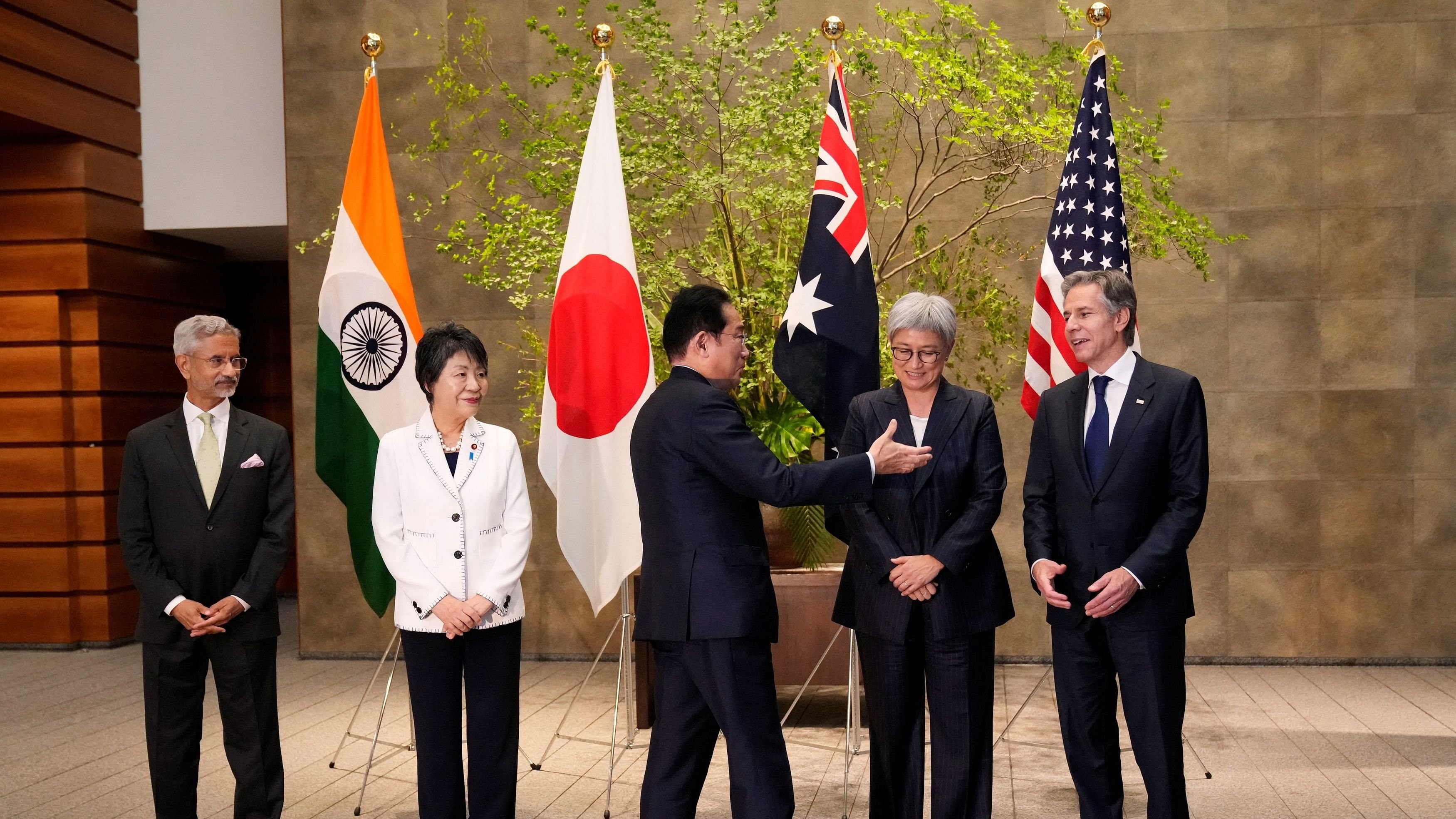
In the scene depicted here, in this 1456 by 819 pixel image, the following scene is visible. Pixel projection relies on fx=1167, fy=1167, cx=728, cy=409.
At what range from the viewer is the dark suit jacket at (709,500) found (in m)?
2.88

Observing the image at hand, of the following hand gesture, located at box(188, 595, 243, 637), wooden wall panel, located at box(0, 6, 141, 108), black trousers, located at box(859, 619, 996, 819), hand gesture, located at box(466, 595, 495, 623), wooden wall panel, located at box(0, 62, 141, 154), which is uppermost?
wooden wall panel, located at box(0, 6, 141, 108)

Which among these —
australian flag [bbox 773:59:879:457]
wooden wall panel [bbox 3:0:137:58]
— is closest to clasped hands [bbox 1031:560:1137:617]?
australian flag [bbox 773:59:879:457]

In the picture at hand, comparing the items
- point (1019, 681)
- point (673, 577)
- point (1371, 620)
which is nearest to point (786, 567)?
point (1019, 681)

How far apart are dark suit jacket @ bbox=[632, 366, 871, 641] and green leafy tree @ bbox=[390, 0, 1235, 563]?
2045mm

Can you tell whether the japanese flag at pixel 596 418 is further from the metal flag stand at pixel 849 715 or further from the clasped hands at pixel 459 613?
the clasped hands at pixel 459 613

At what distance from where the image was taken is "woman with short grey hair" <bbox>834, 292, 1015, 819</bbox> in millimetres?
3174

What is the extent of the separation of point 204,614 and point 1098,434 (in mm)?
2633

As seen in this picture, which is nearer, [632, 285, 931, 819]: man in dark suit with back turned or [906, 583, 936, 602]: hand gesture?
[632, 285, 931, 819]: man in dark suit with back turned

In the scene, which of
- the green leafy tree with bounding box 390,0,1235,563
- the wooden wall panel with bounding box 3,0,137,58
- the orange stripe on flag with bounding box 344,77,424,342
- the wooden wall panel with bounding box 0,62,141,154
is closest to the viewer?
the orange stripe on flag with bounding box 344,77,424,342

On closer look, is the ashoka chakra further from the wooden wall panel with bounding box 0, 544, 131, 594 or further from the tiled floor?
the wooden wall panel with bounding box 0, 544, 131, 594

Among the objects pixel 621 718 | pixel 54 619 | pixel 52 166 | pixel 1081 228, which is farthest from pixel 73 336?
pixel 1081 228

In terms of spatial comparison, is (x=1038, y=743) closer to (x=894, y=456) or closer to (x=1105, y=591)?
(x=1105, y=591)

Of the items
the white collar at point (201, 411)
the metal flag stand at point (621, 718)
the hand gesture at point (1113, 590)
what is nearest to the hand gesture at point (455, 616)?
the white collar at point (201, 411)

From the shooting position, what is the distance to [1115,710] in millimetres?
3203
